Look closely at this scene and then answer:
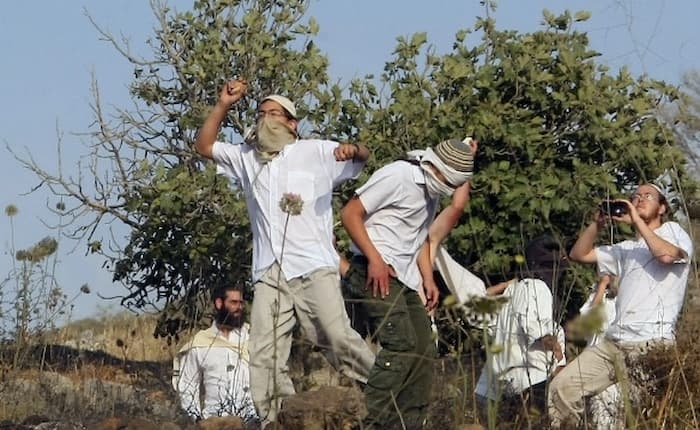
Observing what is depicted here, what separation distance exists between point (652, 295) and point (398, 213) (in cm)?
130

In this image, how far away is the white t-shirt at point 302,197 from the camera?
7.13 meters

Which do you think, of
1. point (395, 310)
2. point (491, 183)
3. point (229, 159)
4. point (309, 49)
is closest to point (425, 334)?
point (395, 310)

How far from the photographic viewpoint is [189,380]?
340 inches

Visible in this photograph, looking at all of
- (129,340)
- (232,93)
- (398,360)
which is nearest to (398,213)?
(398,360)

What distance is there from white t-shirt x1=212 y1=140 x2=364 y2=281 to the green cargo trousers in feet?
0.79

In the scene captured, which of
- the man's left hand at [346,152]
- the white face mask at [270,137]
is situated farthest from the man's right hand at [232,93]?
the man's left hand at [346,152]

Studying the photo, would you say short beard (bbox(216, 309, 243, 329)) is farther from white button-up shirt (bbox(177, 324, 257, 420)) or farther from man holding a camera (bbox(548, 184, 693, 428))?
man holding a camera (bbox(548, 184, 693, 428))

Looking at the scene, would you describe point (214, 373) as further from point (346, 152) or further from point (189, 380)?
point (346, 152)

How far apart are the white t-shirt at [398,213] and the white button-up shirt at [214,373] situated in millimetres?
1298

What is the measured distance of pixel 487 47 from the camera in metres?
11.7

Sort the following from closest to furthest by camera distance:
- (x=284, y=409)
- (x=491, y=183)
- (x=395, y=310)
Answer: (x=284, y=409), (x=395, y=310), (x=491, y=183)

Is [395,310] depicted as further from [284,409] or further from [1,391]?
[1,391]

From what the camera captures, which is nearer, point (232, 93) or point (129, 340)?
point (232, 93)

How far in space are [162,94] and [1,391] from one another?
4.46 m
